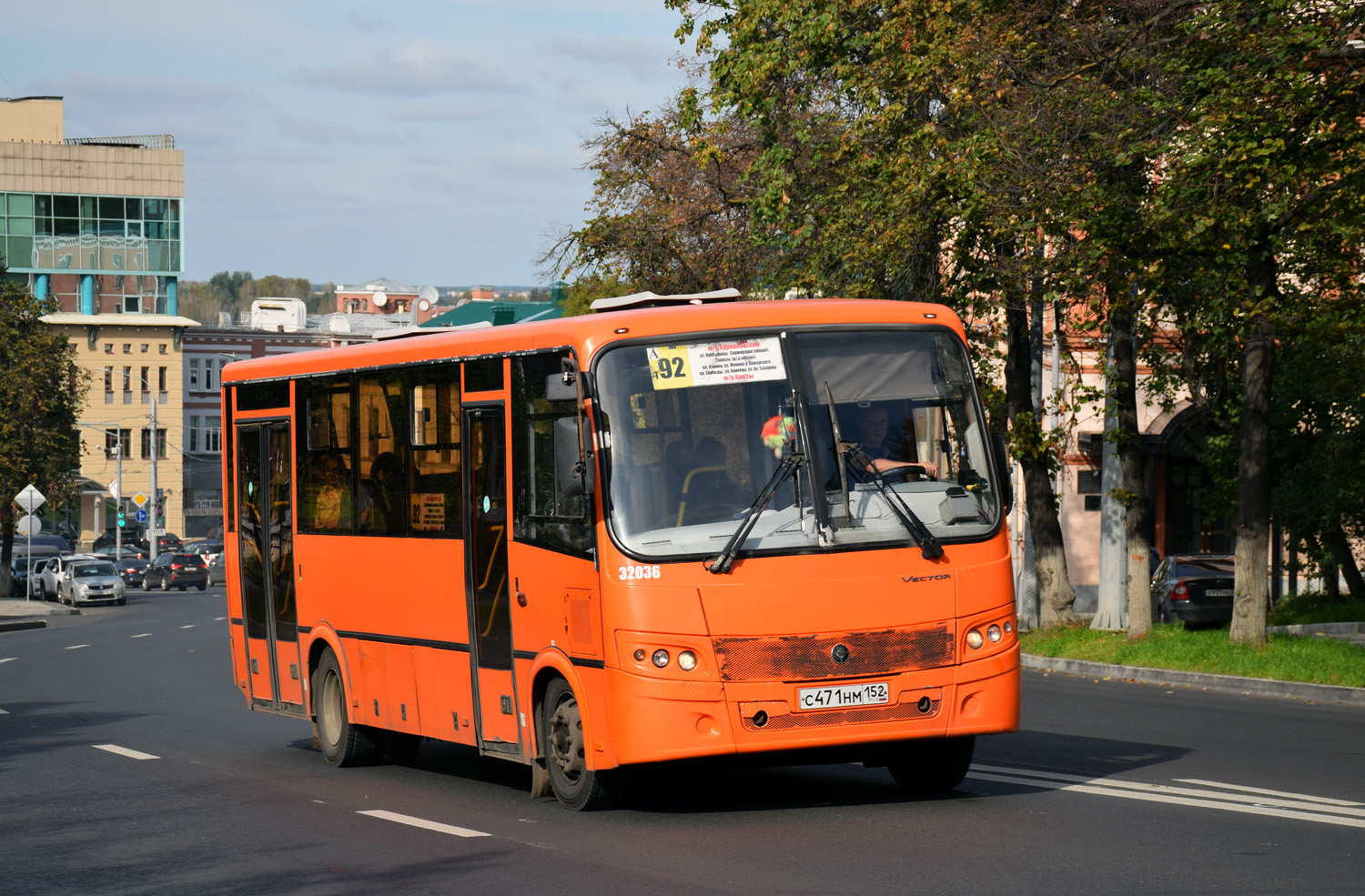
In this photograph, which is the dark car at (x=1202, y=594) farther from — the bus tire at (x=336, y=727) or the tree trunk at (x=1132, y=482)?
the bus tire at (x=336, y=727)

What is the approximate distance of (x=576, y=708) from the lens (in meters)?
10.6

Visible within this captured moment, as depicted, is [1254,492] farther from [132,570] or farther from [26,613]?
[132,570]

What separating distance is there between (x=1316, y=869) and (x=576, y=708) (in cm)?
406

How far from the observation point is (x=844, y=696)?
10.0 metres

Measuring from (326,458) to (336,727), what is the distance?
198 centimetres

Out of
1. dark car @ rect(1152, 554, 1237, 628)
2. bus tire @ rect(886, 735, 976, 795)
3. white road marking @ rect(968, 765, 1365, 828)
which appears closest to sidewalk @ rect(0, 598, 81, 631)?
dark car @ rect(1152, 554, 1237, 628)

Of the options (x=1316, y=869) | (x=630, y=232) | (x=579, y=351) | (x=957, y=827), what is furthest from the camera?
(x=630, y=232)

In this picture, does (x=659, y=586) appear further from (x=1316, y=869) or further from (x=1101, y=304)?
(x=1101, y=304)

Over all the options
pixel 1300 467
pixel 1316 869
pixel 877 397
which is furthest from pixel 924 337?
pixel 1300 467

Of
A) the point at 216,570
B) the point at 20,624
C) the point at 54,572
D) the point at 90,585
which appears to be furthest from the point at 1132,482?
the point at 216,570

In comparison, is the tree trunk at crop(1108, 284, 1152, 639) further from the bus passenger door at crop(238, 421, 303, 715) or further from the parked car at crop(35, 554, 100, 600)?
the parked car at crop(35, 554, 100, 600)

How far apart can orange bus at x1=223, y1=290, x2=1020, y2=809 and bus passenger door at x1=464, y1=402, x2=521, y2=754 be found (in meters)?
0.02

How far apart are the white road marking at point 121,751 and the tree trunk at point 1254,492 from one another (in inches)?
522

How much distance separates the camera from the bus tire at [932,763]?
1097 centimetres
